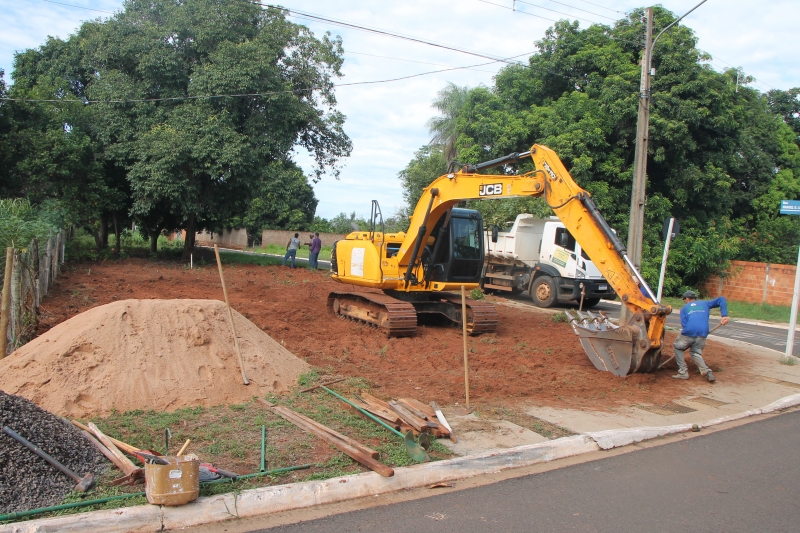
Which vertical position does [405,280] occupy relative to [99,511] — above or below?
above

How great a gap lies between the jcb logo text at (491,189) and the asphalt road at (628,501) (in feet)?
19.7

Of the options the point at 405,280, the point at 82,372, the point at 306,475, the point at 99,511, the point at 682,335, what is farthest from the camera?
the point at 405,280

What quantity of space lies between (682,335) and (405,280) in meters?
5.68

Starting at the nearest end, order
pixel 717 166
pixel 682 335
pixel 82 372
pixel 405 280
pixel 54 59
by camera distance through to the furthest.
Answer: pixel 82 372
pixel 682 335
pixel 405 280
pixel 717 166
pixel 54 59

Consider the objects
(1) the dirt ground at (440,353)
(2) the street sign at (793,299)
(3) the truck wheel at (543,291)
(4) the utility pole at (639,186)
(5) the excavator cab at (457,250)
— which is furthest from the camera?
(3) the truck wheel at (543,291)

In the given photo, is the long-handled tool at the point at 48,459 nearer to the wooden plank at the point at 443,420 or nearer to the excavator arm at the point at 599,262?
the wooden plank at the point at 443,420

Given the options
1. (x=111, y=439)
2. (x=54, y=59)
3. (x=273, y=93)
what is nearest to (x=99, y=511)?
(x=111, y=439)

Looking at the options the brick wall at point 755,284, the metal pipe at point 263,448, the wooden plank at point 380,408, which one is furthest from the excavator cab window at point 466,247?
the brick wall at point 755,284

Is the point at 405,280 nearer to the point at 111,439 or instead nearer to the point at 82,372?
the point at 82,372

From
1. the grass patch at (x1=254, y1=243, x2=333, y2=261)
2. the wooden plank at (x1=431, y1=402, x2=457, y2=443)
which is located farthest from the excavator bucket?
the grass patch at (x1=254, y1=243, x2=333, y2=261)

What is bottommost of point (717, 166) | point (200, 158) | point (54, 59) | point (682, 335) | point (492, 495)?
point (492, 495)

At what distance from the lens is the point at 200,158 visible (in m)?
24.2

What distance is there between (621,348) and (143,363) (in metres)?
6.99

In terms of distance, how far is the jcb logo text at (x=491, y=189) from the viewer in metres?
11.9
